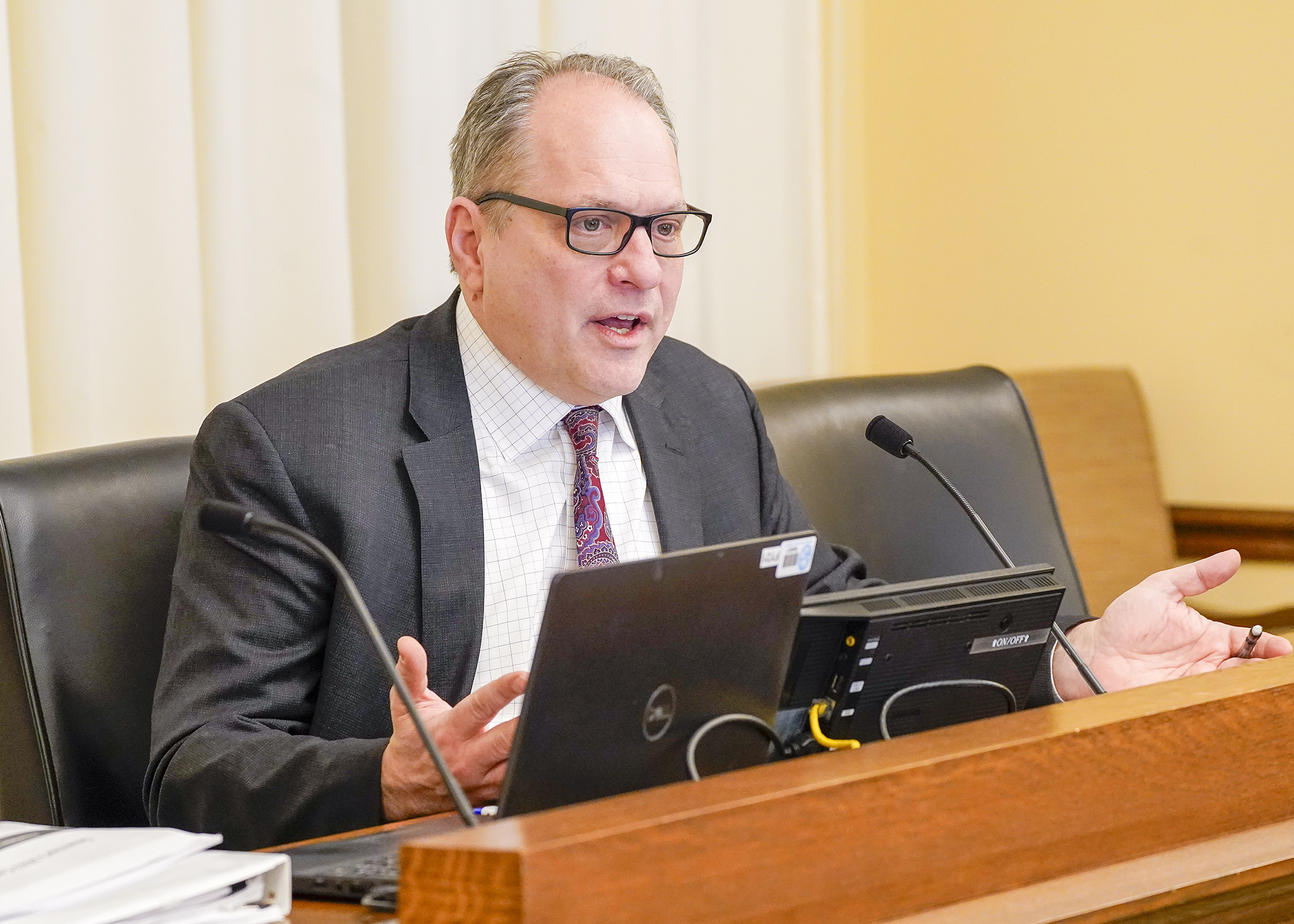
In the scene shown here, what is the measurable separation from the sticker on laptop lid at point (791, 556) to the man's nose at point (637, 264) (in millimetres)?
657

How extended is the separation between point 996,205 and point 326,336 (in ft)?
5.28

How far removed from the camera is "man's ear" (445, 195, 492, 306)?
1728 mm

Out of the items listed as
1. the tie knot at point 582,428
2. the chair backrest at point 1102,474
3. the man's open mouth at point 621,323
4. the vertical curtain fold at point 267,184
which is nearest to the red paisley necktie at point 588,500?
the tie knot at point 582,428

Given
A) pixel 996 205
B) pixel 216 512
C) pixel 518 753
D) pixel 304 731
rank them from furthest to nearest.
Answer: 1. pixel 996 205
2. pixel 304 731
3. pixel 216 512
4. pixel 518 753

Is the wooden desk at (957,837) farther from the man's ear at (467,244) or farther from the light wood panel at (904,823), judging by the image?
the man's ear at (467,244)

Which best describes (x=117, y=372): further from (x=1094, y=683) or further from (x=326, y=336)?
(x=1094, y=683)

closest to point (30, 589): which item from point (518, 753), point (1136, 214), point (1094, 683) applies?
point (518, 753)

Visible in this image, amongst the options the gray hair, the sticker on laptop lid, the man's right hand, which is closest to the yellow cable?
the sticker on laptop lid

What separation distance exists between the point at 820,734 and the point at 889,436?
19.5 inches

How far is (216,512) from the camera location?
108 centimetres

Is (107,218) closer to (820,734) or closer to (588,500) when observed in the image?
(588,500)

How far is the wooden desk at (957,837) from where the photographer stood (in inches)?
28.7

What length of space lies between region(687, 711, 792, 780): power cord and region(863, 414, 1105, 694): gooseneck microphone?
412 millimetres

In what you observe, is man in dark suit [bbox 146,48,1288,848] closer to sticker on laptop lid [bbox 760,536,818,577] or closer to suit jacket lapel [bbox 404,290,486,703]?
suit jacket lapel [bbox 404,290,486,703]
